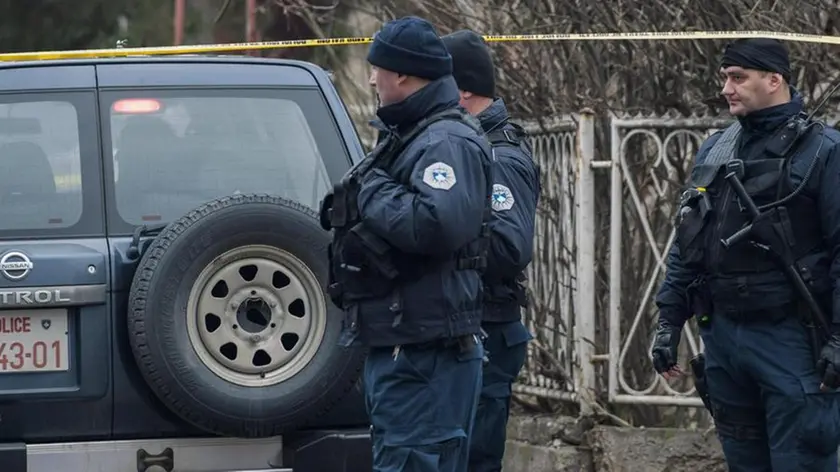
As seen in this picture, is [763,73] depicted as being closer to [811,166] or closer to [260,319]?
[811,166]

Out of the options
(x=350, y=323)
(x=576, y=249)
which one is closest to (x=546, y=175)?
(x=576, y=249)

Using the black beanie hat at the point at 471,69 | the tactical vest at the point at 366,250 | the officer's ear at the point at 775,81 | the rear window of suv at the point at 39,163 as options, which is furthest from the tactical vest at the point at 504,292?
the rear window of suv at the point at 39,163

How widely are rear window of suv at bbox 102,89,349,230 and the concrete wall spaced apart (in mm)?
2230

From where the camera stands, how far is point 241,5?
15883mm

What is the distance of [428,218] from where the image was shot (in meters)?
4.30

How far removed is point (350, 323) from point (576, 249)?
281 cm

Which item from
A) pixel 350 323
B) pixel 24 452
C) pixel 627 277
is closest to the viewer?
pixel 350 323

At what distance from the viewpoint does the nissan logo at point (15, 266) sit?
16.1 feet

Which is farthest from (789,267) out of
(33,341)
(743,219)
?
(33,341)

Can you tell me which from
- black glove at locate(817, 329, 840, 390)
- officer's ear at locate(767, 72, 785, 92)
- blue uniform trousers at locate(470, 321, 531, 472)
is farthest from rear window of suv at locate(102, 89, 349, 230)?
black glove at locate(817, 329, 840, 390)

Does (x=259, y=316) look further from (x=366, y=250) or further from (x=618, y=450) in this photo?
(x=618, y=450)

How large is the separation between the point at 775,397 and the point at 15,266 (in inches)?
93.3

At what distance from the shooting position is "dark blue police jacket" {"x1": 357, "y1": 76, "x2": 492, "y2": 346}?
4324 mm

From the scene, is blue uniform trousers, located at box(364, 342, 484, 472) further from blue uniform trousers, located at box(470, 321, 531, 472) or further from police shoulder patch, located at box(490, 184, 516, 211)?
blue uniform trousers, located at box(470, 321, 531, 472)
